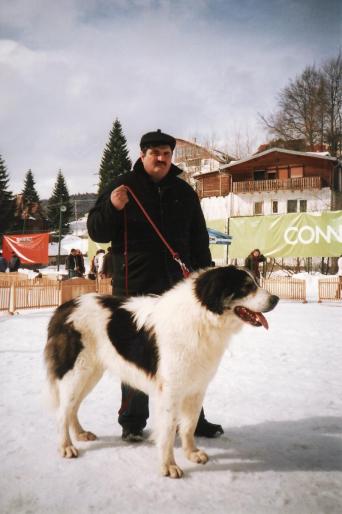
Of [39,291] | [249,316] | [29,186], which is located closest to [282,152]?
[39,291]

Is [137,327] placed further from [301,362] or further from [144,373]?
[301,362]

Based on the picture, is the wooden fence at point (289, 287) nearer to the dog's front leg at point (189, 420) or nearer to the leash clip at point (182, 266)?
the leash clip at point (182, 266)

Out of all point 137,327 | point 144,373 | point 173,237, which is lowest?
point 144,373

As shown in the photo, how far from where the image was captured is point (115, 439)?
9.84ft

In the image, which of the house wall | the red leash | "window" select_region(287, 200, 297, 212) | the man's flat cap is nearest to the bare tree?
the man's flat cap

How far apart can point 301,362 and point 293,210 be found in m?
30.8

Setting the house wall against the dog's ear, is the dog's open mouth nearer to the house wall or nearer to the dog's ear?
the dog's ear

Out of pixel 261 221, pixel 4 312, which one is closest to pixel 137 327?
pixel 4 312

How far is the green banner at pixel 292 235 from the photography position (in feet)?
46.9

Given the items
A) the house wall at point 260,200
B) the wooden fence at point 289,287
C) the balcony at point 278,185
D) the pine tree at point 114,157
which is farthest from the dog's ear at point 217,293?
the pine tree at point 114,157

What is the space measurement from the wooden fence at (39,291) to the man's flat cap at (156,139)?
29.0 ft

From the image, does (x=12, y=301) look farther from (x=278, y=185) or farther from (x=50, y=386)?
(x=278, y=185)

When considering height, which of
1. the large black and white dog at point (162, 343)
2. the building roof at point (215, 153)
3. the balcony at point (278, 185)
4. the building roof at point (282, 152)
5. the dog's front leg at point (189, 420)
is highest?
the building roof at point (215, 153)

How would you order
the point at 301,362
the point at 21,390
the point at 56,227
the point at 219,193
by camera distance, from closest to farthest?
the point at 21,390, the point at 301,362, the point at 219,193, the point at 56,227
